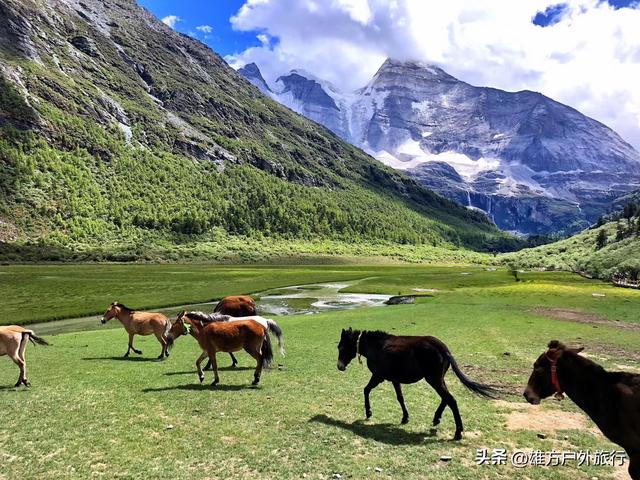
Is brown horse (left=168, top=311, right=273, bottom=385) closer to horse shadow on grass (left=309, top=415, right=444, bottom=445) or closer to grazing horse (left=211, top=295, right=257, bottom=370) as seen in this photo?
horse shadow on grass (left=309, top=415, right=444, bottom=445)

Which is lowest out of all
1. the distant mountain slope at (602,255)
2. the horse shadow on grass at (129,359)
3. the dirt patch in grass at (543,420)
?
the horse shadow on grass at (129,359)

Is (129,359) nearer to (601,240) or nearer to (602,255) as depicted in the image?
(602,255)

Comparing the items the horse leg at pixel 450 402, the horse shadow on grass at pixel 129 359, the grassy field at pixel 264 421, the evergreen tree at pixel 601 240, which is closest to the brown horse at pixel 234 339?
the grassy field at pixel 264 421

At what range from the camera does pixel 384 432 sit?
45.1ft

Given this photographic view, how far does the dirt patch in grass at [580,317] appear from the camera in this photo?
38778mm

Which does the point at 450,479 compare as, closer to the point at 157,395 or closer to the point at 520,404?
the point at 520,404

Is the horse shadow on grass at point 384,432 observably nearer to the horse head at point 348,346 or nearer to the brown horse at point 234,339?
the horse head at point 348,346

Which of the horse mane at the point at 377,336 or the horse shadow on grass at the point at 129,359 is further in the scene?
the horse shadow on grass at the point at 129,359

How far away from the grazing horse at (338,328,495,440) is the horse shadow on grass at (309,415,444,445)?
58 centimetres

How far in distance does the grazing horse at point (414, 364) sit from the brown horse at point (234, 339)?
581 centimetres

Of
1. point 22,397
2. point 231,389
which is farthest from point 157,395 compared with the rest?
point 22,397

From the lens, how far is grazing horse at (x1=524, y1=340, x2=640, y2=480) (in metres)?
9.07

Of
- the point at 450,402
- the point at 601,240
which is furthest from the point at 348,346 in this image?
the point at 601,240

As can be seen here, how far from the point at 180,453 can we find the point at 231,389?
6263 millimetres
